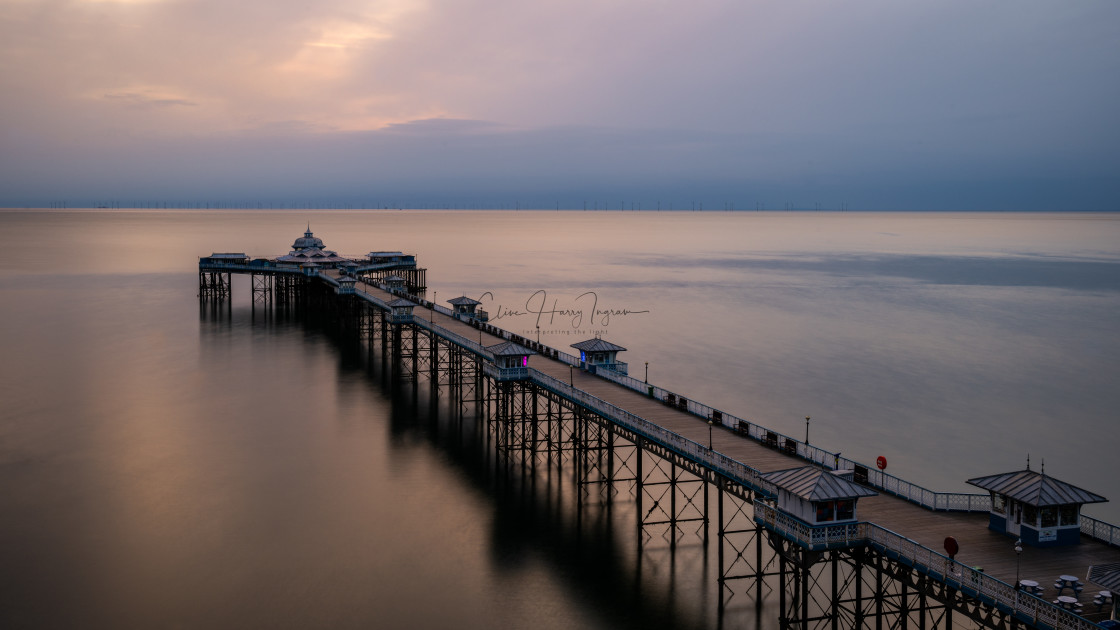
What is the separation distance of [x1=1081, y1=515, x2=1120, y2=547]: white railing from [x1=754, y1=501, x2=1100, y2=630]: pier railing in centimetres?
505

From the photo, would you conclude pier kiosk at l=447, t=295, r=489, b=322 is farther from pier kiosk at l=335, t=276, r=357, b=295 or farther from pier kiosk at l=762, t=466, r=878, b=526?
pier kiosk at l=762, t=466, r=878, b=526

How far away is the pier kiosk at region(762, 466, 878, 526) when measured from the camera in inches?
955

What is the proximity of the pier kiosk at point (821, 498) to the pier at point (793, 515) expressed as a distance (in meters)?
0.05

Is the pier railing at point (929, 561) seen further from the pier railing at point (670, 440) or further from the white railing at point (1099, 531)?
the white railing at point (1099, 531)

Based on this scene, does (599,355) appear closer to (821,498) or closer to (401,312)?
(401,312)

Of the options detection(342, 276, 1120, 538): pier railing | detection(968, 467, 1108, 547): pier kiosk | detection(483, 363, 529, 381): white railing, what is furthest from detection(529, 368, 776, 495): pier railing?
detection(968, 467, 1108, 547): pier kiosk

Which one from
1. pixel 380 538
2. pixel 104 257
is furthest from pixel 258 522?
pixel 104 257

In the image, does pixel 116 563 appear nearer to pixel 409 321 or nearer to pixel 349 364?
pixel 409 321

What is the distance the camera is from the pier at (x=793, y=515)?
22000 millimetres

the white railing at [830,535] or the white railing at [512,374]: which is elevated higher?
the white railing at [512,374]

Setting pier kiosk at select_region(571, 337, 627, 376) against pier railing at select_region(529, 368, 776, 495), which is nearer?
pier railing at select_region(529, 368, 776, 495)

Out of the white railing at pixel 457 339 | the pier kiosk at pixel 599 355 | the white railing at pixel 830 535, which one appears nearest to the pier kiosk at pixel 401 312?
the white railing at pixel 457 339

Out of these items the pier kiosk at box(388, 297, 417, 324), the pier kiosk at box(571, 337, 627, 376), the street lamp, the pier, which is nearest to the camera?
the street lamp

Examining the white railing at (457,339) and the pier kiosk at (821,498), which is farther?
the white railing at (457,339)
